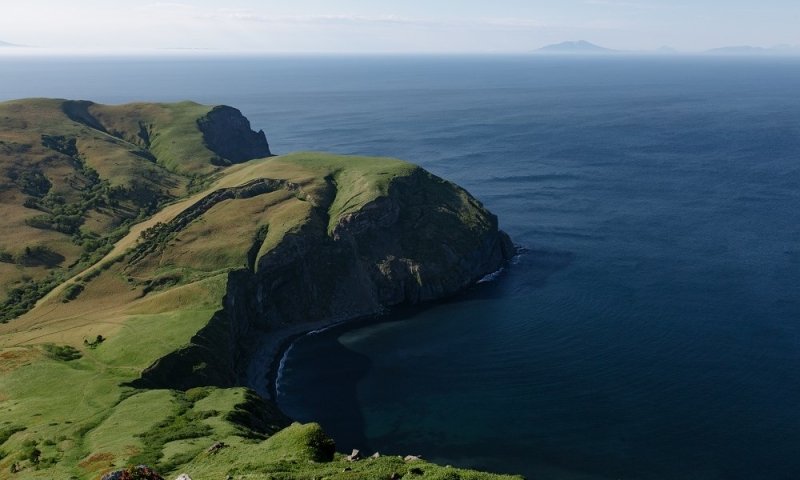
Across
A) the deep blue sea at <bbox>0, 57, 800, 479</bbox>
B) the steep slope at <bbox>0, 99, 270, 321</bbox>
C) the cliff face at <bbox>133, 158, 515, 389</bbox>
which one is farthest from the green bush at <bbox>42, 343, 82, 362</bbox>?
the deep blue sea at <bbox>0, 57, 800, 479</bbox>

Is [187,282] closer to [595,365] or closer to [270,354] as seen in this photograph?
[270,354]

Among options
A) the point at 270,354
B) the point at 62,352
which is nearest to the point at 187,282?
the point at 270,354

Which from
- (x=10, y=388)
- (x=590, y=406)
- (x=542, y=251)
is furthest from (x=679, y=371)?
(x=10, y=388)

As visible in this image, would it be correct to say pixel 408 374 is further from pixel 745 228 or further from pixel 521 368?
pixel 745 228

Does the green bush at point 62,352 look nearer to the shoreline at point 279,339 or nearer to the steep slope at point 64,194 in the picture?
the steep slope at point 64,194

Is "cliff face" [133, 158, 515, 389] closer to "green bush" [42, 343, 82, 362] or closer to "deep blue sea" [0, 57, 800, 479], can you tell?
"deep blue sea" [0, 57, 800, 479]

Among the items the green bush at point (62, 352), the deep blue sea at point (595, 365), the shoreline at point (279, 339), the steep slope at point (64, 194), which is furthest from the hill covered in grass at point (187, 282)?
the deep blue sea at point (595, 365)
